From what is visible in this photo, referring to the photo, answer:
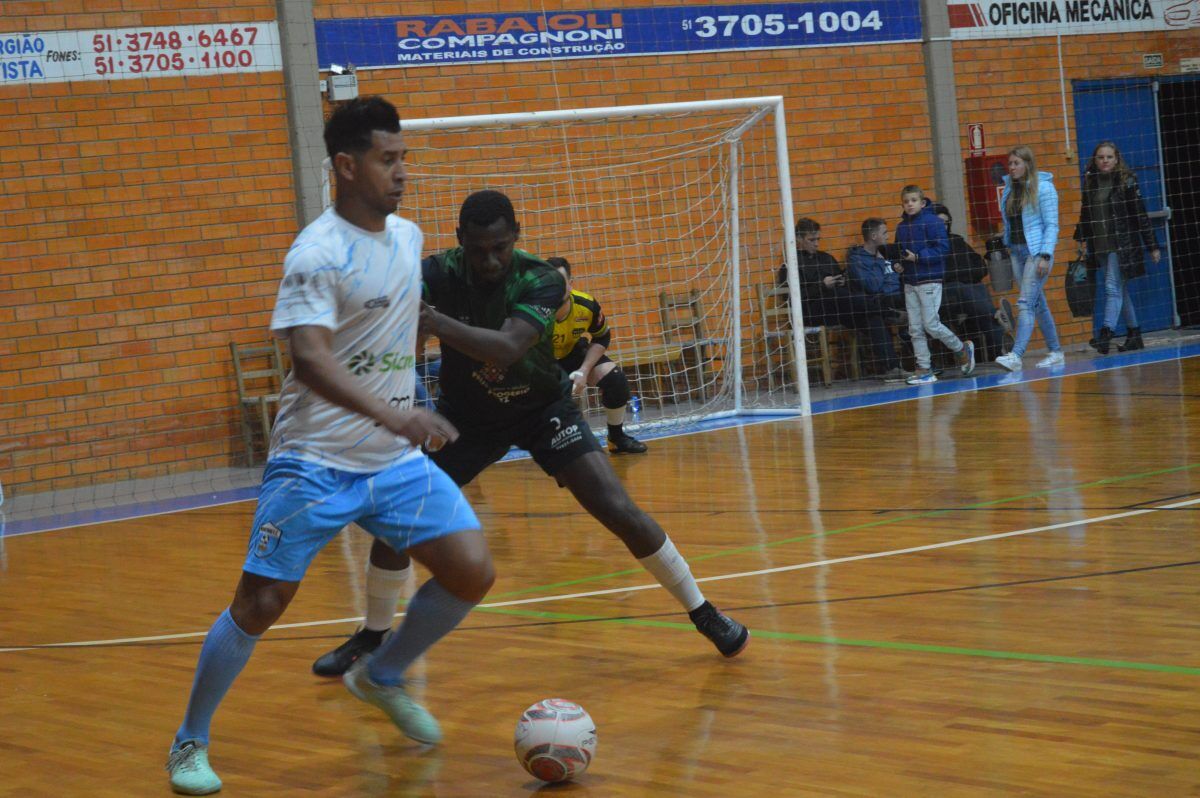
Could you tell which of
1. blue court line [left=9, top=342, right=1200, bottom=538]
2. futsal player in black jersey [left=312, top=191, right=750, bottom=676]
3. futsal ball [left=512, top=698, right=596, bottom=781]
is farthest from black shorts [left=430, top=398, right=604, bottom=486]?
blue court line [left=9, top=342, right=1200, bottom=538]

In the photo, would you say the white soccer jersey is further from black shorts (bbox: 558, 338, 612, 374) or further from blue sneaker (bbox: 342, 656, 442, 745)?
black shorts (bbox: 558, 338, 612, 374)

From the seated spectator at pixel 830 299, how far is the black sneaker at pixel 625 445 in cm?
391

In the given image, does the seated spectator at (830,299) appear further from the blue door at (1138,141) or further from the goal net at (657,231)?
the blue door at (1138,141)

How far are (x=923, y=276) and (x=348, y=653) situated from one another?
962 centimetres

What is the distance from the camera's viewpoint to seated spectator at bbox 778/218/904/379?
46.9 feet

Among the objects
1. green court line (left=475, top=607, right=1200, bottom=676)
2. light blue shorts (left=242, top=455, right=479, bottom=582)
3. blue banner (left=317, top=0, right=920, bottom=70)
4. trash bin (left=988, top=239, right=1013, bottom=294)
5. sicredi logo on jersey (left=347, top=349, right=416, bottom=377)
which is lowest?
green court line (left=475, top=607, right=1200, bottom=676)

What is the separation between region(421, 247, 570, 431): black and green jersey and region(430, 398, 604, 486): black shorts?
1.4 inches

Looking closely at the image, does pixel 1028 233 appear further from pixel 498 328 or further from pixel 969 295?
pixel 498 328

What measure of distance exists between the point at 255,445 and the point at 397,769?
8927 mm

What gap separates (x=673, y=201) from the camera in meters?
14.2

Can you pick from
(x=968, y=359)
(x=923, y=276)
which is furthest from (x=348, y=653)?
(x=968, y=359)

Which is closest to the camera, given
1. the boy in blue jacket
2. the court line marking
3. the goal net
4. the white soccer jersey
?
the white soccer jersey

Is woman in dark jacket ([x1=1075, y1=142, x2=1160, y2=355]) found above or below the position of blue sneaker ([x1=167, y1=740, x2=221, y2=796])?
above

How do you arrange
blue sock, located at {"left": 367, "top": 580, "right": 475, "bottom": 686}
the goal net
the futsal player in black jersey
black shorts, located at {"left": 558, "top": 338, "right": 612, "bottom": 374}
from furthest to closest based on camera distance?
the goal net < black shorts, located at {"left": 558, "top": 338, "right": 612, "bottom": 374} < the futsal player in black jersey < blue sock, located at {"left": 367, "top": 580, "right": 475, "bottom": 686}
